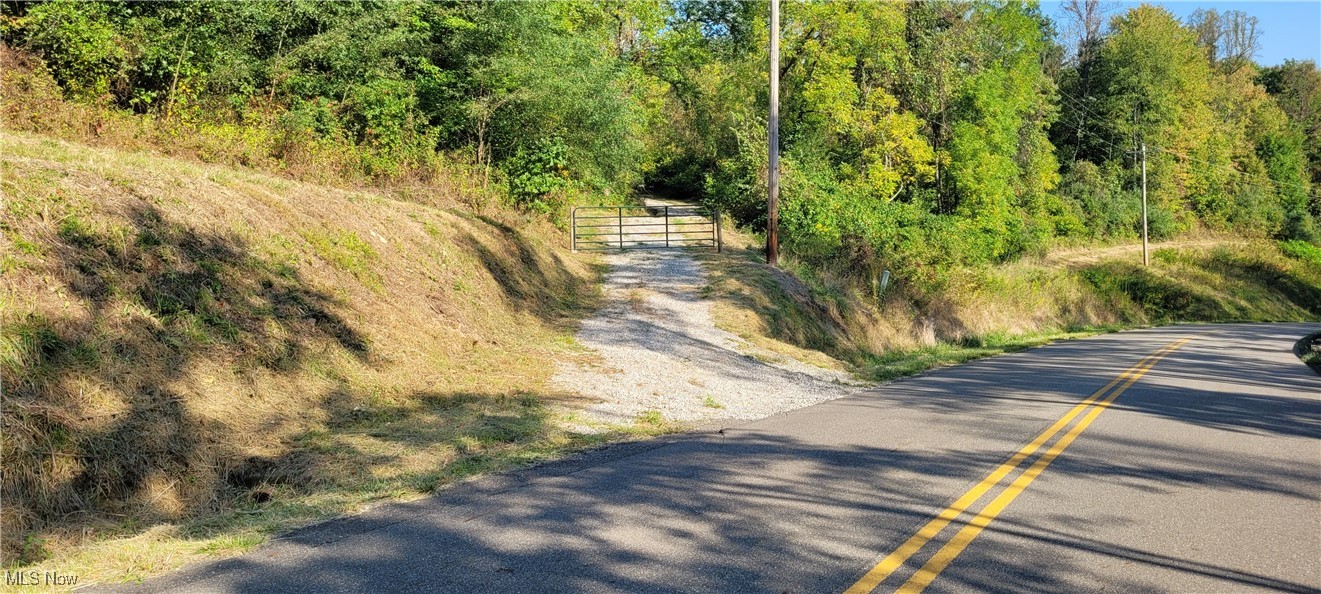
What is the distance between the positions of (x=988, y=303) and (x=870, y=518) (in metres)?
27.6

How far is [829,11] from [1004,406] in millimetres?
28472

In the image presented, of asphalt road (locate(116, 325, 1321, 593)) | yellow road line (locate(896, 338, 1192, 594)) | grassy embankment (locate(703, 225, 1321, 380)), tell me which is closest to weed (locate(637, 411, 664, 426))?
asphalt road (locate(116, 325, 1321, 593))

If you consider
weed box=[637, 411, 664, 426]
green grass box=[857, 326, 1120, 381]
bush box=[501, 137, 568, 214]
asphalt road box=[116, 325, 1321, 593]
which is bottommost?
green grass box=[857, 326, 1120, 381]

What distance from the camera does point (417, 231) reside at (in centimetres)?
1727

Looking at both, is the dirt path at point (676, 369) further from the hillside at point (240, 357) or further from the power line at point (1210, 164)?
the power line at point (1210, 164)

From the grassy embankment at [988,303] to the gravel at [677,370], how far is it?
34.2 inches

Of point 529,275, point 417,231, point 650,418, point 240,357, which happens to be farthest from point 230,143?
point 650,418

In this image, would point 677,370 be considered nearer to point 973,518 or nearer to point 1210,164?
point 973,518

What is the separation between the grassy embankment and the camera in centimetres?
2069

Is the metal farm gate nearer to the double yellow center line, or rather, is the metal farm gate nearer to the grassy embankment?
the grassy embankment

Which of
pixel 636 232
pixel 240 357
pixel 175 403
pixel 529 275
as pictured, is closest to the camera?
pixel 175 403

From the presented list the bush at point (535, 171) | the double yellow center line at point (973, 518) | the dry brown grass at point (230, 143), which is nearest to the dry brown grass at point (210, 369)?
the dry brown grass at point (230, 143)

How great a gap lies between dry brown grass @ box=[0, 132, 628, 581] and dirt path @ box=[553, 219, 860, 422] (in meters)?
0.95

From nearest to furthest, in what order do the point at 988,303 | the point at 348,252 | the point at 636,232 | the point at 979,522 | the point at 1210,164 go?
the point at 979,522
the point at 348,252
the point at 636,232
the point at 988,303
the point at 1210,164
